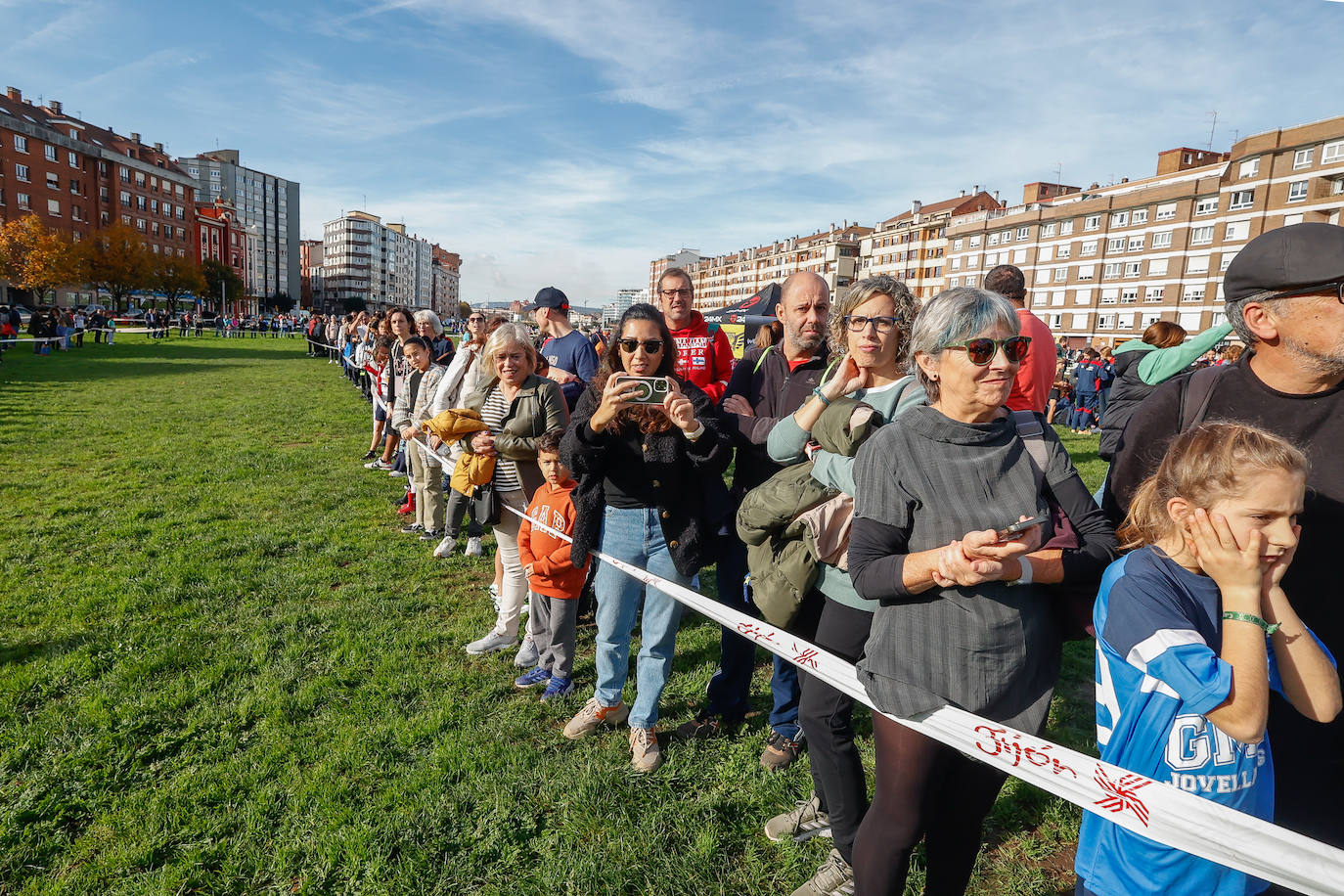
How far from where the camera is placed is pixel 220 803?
306cm

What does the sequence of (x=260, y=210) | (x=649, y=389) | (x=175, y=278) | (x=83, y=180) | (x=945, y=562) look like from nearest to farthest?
(x=945, y=562) → (x=649, y=389) → (x=175, y=278) → (x=83, y=180) → (x=260, y=210)

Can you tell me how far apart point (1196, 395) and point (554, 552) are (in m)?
3.06

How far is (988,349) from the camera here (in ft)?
6.28

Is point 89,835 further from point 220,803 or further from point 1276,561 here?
point 1276,561

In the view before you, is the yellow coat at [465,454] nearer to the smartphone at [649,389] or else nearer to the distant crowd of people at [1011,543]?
the distant crowd of people at [1011,543]

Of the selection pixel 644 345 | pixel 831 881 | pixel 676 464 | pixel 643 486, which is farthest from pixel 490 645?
pixel 831 881

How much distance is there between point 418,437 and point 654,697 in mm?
4200

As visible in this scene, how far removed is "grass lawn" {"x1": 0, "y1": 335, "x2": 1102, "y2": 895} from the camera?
2.74 meters

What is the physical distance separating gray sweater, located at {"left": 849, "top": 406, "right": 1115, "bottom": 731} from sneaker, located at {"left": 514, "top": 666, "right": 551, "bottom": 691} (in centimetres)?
265

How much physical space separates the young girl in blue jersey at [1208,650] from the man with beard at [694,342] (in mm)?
3017

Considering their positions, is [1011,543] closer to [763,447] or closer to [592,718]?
[763,447]

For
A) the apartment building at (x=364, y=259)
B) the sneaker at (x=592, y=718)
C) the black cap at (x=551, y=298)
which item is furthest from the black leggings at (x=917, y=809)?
the apartment building at (x=364, y=259)

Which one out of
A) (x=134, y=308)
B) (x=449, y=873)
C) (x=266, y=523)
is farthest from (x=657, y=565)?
(x=134, y=308)

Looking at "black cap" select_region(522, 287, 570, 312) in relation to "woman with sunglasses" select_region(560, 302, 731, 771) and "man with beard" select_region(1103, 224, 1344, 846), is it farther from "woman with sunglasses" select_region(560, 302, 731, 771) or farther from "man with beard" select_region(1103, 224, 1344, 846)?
"man with beard" select_region(1103, 224, 1344, 846)
